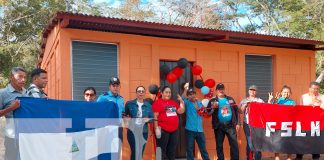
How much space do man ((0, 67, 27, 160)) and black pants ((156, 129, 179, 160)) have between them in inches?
116

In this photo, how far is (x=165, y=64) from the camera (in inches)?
341

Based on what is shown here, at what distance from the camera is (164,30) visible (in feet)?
26.6

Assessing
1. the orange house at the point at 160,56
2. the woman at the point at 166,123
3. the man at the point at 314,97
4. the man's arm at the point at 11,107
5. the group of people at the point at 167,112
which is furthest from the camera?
the man at the point at 314,97

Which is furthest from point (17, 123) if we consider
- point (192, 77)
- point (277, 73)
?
point (277, 73)

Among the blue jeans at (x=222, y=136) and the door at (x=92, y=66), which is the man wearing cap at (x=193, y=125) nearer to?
the blue jeans at (x=222, y=136)

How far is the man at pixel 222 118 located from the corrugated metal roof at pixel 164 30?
1.24 m

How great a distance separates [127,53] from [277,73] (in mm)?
4110

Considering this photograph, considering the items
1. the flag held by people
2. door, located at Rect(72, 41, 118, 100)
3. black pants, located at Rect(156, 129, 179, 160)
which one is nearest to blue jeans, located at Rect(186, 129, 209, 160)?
black pants, located at Rect(156, 129, 179, 160)

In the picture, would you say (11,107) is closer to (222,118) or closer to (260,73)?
(222,118)

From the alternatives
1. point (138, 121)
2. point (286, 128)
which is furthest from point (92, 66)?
point (286, 128)

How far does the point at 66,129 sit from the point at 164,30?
3.39 m

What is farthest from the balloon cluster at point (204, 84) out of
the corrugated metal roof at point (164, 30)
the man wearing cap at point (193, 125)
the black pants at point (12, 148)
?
the black pants at point (12, 148)

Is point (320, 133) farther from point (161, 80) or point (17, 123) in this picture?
point (17, 123)

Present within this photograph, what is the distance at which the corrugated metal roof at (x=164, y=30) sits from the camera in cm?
705
